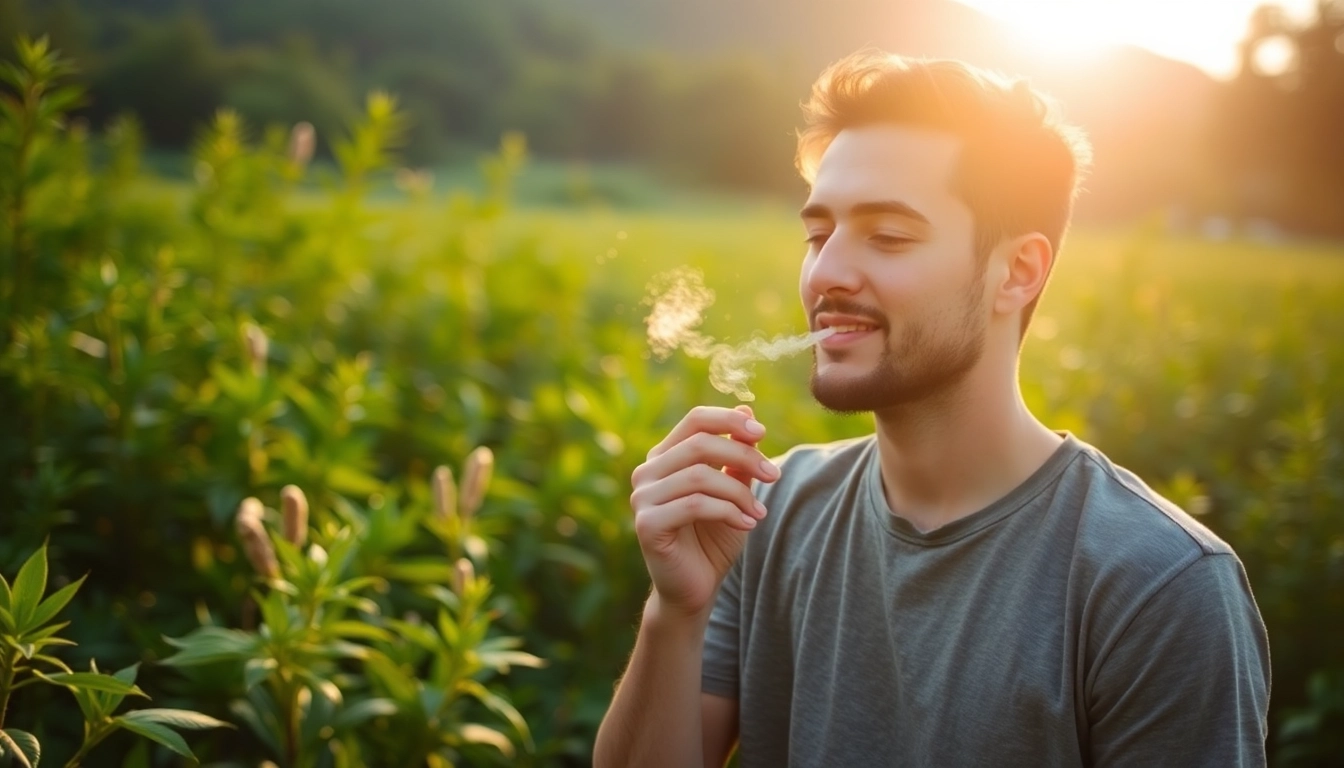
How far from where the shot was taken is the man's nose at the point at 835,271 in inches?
79.4

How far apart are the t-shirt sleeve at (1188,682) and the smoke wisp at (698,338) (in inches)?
32.6

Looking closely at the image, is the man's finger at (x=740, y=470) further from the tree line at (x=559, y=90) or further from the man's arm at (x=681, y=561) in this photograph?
the tree line at (x=559, y=90)

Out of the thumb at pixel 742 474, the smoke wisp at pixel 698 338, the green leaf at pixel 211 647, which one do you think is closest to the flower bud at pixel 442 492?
the green leaf at pixel 211 647

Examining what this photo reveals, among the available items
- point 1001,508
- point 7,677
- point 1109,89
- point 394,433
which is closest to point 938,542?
point 1001,508

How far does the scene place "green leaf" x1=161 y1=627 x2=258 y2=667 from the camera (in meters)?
1.99

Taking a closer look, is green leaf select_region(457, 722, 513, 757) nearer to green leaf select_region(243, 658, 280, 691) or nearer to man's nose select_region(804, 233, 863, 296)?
green leaf select_region(243, 658, 280, 691)

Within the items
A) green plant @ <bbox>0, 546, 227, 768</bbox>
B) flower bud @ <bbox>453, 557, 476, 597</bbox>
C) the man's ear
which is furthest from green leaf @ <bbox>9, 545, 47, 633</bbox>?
the man's ear

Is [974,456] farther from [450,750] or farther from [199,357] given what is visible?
[199,357]

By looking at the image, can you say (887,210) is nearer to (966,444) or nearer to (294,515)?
(966,444)

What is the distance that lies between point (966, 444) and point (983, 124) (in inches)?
28.2

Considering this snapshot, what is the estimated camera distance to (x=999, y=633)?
1.88 m

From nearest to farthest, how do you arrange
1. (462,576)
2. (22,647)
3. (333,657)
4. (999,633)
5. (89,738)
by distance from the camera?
(22,647) < (89,738) < (999,633) < (333,657) < (462,576)

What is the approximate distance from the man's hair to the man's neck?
30 centimetres

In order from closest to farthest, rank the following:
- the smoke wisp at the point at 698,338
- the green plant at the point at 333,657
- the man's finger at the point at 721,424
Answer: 1. the man's finger at the point at 721,424
2. the smoke wisp at the point at 698,338
3. the green plant at the point at 333,657
